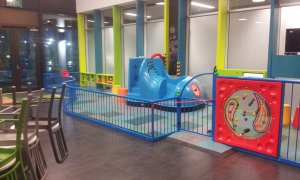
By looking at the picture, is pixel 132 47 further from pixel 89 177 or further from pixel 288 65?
pixel 89 177

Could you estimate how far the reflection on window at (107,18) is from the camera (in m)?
10.6

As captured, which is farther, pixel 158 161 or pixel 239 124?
pixel 239 124

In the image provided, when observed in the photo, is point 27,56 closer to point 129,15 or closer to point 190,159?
point 129,15

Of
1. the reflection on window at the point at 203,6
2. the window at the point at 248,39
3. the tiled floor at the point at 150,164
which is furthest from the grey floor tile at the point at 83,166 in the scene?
the reflection on window at the point at 203,6

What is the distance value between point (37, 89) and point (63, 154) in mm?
7912

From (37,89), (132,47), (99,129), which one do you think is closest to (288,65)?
(99,129)

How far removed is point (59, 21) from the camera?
431 inches

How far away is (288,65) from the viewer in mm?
5355

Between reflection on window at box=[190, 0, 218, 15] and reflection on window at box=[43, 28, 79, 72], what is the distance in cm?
590

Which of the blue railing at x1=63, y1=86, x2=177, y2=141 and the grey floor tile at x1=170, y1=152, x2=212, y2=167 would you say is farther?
the blue railing at x1=63, y1=86, x2=177, y2=141

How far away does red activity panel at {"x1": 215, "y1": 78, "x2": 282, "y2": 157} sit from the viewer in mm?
3652

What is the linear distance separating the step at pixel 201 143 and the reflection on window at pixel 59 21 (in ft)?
26.6

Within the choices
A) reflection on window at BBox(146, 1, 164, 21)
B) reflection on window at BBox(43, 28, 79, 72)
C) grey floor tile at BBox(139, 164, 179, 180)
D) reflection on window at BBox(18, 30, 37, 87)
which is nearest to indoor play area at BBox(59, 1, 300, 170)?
reflection on window at BBox(146, 1, 164, 21)

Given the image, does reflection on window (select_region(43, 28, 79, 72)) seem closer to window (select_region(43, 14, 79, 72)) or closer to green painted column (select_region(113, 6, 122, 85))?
window (select_region(43, 14, 79, 72))
